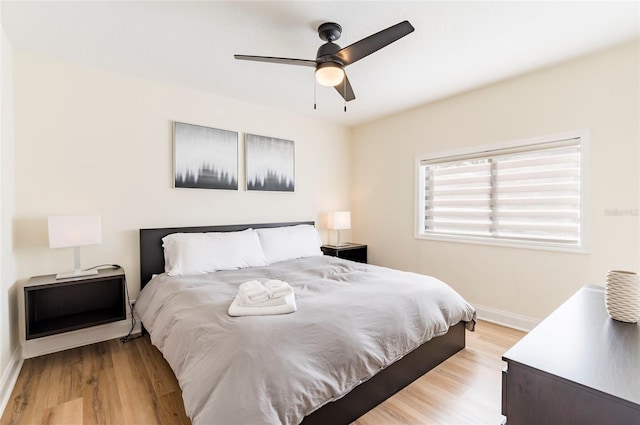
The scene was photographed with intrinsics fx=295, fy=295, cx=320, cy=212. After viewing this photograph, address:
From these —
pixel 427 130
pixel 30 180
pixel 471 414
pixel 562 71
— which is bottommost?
pixel 471 414

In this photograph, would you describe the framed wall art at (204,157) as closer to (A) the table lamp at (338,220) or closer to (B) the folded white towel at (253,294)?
(A) the table lamp at (338,220)

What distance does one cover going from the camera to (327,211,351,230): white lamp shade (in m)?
4.20

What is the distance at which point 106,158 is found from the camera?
278cm

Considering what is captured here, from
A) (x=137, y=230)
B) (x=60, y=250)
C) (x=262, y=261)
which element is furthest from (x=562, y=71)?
(x=60, y=250)

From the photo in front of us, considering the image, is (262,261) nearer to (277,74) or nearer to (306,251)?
(306,251)

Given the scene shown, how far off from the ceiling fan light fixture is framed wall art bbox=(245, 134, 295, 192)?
1.82 m

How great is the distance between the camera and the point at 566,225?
276 centimetres

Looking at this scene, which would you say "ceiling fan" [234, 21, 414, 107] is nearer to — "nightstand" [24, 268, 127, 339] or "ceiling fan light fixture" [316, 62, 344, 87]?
"ceiling fan light fixture" [316, 62, 344, 87]

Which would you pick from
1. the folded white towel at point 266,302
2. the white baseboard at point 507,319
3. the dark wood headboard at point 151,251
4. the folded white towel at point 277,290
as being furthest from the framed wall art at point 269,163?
the white baseboard at point 507,319

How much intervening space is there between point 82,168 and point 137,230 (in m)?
0.72

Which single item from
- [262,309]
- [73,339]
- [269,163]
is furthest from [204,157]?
[262,309]

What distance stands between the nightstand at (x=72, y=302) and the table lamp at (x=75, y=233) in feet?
0.41

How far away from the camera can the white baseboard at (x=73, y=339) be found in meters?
2.45

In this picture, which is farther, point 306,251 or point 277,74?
point 306,251
